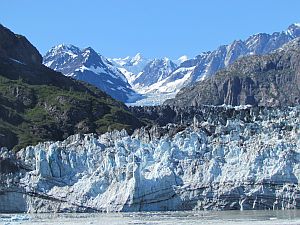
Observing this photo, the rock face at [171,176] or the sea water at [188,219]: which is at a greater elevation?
the rock face at [171,176]

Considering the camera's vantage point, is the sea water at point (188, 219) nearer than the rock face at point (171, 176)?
Yes

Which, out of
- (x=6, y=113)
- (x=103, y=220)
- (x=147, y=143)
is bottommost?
(x=103, y=220)

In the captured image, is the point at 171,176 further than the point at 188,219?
Yes

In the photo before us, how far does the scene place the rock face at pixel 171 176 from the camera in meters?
84.3

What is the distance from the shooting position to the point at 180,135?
103m

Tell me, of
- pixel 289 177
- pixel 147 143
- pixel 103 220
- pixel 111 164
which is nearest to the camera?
pixel 103 220

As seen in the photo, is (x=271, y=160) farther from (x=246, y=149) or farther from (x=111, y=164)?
(x=111, y=164)

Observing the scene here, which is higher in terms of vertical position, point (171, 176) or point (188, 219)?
point (171, 176)

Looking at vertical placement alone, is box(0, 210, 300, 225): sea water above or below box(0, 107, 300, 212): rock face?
below

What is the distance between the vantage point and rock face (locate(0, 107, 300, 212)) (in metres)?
84.3

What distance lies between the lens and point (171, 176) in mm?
85875

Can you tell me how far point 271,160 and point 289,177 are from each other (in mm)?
2962

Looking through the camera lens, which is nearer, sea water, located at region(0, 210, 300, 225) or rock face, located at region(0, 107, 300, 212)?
sea water, located at region(0, 210, 300, 225)

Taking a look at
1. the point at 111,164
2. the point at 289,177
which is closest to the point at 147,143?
the point at 111,164
